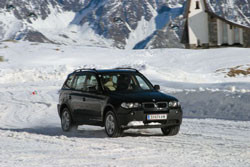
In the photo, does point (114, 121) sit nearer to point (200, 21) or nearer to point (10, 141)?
point (10, 141)

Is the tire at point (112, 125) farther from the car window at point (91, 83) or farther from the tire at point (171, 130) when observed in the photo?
the tire at point (171, 130)

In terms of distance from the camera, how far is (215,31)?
53.4 m

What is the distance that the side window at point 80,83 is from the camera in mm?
12445

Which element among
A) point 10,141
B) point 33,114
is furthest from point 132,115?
point 33,114

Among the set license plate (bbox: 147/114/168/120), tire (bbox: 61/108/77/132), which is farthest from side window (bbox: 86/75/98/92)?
license plate (bbox: 147/114/168/120)

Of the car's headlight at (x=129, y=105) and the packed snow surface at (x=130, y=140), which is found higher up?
the car's headlight at (x=129, y=105)

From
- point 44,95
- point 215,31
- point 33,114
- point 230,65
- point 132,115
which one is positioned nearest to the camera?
point 132,115

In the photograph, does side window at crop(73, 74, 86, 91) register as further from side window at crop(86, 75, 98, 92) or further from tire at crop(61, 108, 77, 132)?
tire at crop(61, 108, 77, 132)

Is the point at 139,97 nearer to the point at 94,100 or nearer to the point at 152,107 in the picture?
the point at 152,107

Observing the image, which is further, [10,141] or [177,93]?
[177,93]

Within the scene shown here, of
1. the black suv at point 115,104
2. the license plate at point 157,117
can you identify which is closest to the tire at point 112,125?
the black suv at point 115,104

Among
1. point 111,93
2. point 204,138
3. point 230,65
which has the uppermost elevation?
point 111,93

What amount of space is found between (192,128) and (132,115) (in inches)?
108

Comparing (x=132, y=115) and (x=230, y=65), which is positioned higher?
(x=132, y=115)
